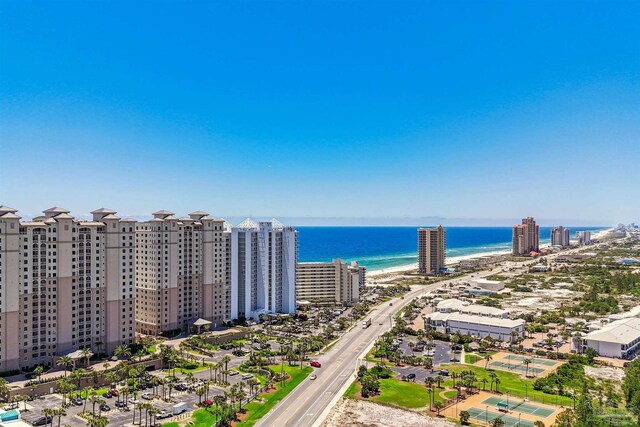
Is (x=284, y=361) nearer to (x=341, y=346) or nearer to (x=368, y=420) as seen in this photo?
(x=341, y=346)

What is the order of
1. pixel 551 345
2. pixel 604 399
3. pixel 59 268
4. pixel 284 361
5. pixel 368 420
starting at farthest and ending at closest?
pixel 551 345 → pixel 284 361 → pixel 59 268 → pixel 604 399 → pixel 368 420

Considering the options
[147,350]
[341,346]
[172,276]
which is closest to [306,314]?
[341,346]

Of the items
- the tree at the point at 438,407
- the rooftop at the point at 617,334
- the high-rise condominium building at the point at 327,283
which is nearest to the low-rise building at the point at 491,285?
the high-rise condominium building at the point at 327,283

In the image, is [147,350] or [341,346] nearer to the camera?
[147,350]

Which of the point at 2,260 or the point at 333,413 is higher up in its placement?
the point at 2,260

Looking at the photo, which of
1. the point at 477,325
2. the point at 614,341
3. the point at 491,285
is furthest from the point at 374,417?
the point at 491,285
